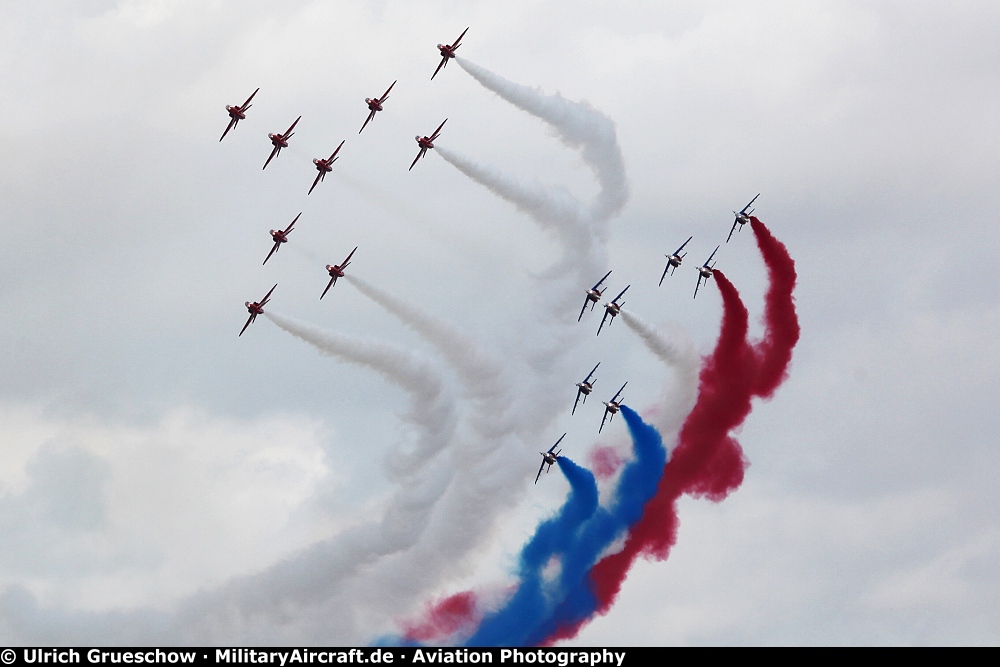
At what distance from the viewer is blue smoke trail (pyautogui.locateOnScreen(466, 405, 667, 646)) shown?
121m

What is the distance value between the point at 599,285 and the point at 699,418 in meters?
9.37

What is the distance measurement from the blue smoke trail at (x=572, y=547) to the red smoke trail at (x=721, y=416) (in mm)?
637

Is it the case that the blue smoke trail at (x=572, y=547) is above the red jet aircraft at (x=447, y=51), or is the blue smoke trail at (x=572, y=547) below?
below

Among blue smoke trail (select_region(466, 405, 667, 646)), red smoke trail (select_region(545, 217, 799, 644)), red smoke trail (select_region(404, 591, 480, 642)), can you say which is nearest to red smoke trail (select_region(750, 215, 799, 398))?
red smoke trail (select_region(545, 217, 799, 644))

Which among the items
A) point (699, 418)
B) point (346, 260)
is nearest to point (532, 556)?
point (699, 418)

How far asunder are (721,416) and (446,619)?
1929 cm

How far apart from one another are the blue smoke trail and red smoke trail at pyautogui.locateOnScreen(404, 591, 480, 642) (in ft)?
3.73

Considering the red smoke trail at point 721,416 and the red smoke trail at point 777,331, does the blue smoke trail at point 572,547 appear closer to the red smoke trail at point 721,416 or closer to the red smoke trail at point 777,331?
the red smoke trail at point 721,416

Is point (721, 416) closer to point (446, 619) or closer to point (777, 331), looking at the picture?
point (777, 331)

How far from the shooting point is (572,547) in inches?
4786

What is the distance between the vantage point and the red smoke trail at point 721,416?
121438 millimetres

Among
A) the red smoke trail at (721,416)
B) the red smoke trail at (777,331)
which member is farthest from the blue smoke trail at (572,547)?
the red smoke trail at (777,331)
